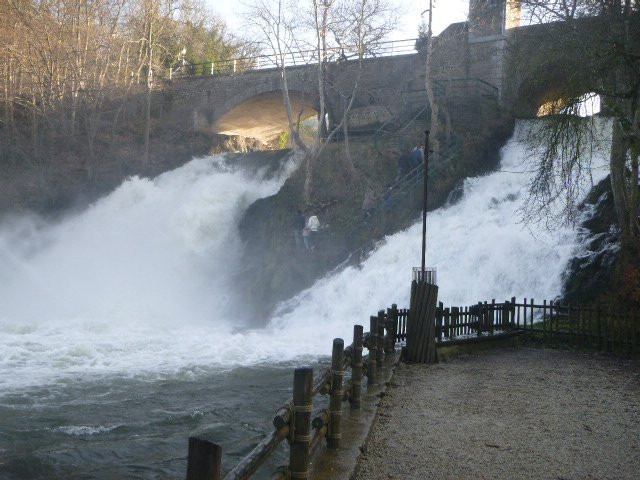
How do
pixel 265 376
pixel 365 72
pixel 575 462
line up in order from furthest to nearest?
pixel 365 72, pixel 265 376, pixel 575 462

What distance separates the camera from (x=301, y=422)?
4676 millimetres

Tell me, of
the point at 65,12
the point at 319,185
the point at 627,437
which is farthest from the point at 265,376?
the point at 65,12

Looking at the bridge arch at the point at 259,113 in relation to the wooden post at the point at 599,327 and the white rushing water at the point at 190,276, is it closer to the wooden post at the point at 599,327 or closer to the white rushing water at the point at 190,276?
the white rushing water at the point at 190,276

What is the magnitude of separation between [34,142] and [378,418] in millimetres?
36098

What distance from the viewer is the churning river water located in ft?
29.6

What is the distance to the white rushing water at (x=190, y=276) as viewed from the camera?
15965mm

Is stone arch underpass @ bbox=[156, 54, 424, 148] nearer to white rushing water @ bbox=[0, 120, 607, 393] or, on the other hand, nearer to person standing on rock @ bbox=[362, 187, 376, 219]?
person standing on rock @ bbox=[362, 187, 376, 219]

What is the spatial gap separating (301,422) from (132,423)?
554 cm

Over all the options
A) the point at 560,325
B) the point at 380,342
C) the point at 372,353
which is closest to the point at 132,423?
the point at 372,353

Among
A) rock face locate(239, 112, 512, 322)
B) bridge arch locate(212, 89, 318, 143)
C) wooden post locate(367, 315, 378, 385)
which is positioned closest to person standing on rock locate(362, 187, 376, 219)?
rock face locate(239, 112, 512, 322)

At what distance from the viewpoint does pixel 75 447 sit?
8383 millimetres

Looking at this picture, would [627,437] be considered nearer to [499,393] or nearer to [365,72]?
[499,393]

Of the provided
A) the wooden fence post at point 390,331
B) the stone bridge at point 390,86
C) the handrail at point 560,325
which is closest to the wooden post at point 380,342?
the wooden fence post at point 390,331

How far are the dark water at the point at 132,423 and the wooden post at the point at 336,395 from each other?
4.66ft
